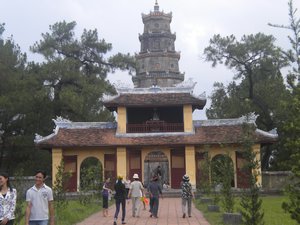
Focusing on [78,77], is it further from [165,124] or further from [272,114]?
[272,114]

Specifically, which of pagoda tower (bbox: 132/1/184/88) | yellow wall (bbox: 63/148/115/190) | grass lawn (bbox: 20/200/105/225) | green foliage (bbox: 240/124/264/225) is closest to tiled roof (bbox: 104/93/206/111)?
yellow wall (bbox: 63/148/115/190)

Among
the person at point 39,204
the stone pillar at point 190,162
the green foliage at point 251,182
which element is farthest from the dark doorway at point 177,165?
the person at point 39,204

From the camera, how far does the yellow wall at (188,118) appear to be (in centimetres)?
3331

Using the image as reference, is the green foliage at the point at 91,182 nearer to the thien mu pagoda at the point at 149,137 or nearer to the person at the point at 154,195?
the thien mu pagoda at the point at 149,137

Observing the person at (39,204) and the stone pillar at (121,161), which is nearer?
the person at (39,204)

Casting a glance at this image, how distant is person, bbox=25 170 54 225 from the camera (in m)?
8.43

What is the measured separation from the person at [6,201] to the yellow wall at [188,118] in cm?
2577

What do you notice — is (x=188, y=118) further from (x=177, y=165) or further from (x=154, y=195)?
(x=154, y=195)

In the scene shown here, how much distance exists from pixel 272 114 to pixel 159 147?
1025cm

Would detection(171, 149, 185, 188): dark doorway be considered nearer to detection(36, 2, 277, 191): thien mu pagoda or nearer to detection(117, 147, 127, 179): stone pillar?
detection(36, 2, 277, 191): thien mu pagoda

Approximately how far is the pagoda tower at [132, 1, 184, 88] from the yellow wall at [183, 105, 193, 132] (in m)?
21.3

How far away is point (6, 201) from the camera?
25.7 feet

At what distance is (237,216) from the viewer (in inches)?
579

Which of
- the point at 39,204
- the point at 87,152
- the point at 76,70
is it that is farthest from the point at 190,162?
the point at 39,204
